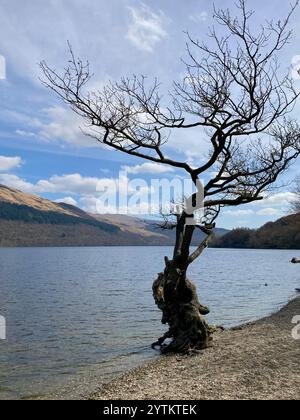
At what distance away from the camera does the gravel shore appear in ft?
35.7

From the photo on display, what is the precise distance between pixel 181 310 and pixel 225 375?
19.8 feet

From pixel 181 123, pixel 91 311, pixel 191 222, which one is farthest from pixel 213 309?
pixel 181 123

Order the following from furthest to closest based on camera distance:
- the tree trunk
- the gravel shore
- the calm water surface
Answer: the tree trunk
the calm water surface
the gravel shore

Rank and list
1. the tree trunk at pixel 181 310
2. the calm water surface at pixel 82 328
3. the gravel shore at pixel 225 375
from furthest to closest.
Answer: the tree trunk at pixel 181 310, the calm water surface at pixel 82 328, the gravel shore at pixel 225 375

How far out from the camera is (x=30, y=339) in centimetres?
2469

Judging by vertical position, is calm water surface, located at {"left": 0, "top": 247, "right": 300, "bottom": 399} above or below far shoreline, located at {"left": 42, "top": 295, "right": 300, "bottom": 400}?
below

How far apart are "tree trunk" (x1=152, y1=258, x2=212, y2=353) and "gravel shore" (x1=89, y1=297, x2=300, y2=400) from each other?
72 centimetres

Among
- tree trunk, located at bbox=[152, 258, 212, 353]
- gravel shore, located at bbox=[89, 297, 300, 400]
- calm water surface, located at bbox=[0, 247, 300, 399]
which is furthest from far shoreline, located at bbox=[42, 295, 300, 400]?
calm water surface, located at bbox=[0, 247, 300, 399]

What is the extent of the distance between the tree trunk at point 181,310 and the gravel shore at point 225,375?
72cm

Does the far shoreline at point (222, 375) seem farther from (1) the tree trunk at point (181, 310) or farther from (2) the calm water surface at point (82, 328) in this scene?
(2) the calm water surface at point (82, 328)

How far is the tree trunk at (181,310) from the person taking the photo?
18.0 m

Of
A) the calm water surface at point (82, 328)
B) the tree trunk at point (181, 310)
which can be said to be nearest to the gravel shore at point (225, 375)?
the tree trunk at point (181, 310)

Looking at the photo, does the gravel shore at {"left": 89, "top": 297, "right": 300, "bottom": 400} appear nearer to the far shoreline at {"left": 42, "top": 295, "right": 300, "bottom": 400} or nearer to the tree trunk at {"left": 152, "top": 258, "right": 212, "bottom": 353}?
the far shoreline at {"left": 42, "top": 295, "right": 300, "bottom": 400}

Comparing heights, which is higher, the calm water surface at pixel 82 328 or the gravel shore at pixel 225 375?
the gravel shore at pixel 225 375
